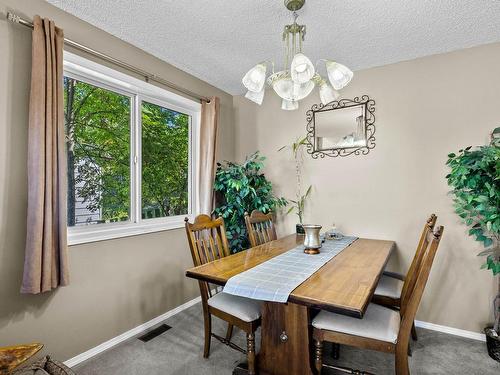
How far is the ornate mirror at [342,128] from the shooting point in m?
2.79

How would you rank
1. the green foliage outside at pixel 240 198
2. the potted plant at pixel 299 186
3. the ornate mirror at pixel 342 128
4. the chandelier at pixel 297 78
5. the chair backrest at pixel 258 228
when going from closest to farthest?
1. the chandelier at pixel 297 78
2. the chair backrest at pixel 258 228
3. the ornate mirror at pixel 342 128
4. the green foliage outside at pixel 240 198
5. the potted plant at pixel 299 186

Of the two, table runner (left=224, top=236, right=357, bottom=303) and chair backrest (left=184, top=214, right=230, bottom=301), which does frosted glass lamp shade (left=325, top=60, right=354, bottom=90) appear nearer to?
table runner (left=224, top=236, right=357, bottom=303)

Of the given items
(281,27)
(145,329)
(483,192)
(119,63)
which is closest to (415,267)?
(483,192)

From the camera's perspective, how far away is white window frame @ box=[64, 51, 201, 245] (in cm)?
204

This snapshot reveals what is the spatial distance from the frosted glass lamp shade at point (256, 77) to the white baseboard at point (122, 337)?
86.0 inches

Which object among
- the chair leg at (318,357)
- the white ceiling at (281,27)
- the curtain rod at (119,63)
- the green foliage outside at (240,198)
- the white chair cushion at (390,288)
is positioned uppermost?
the white ceiling at (281,27)

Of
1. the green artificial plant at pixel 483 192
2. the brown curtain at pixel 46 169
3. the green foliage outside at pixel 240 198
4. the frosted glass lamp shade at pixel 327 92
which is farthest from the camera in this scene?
the green foliage outside at pixel 240 198

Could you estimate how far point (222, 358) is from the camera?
1.99 meters

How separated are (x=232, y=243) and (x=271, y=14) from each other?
216 centimetres

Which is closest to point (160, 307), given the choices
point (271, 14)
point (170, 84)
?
point (170, 84)

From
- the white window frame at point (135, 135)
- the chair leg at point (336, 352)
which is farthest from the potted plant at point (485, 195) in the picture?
the white window frame at point (135, 135)

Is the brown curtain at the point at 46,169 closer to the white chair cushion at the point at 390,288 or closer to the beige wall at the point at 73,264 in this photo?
the beige wall at the point at 73,264

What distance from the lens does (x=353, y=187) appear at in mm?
2857

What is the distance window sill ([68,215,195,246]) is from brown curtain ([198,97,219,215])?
362 millimetres
